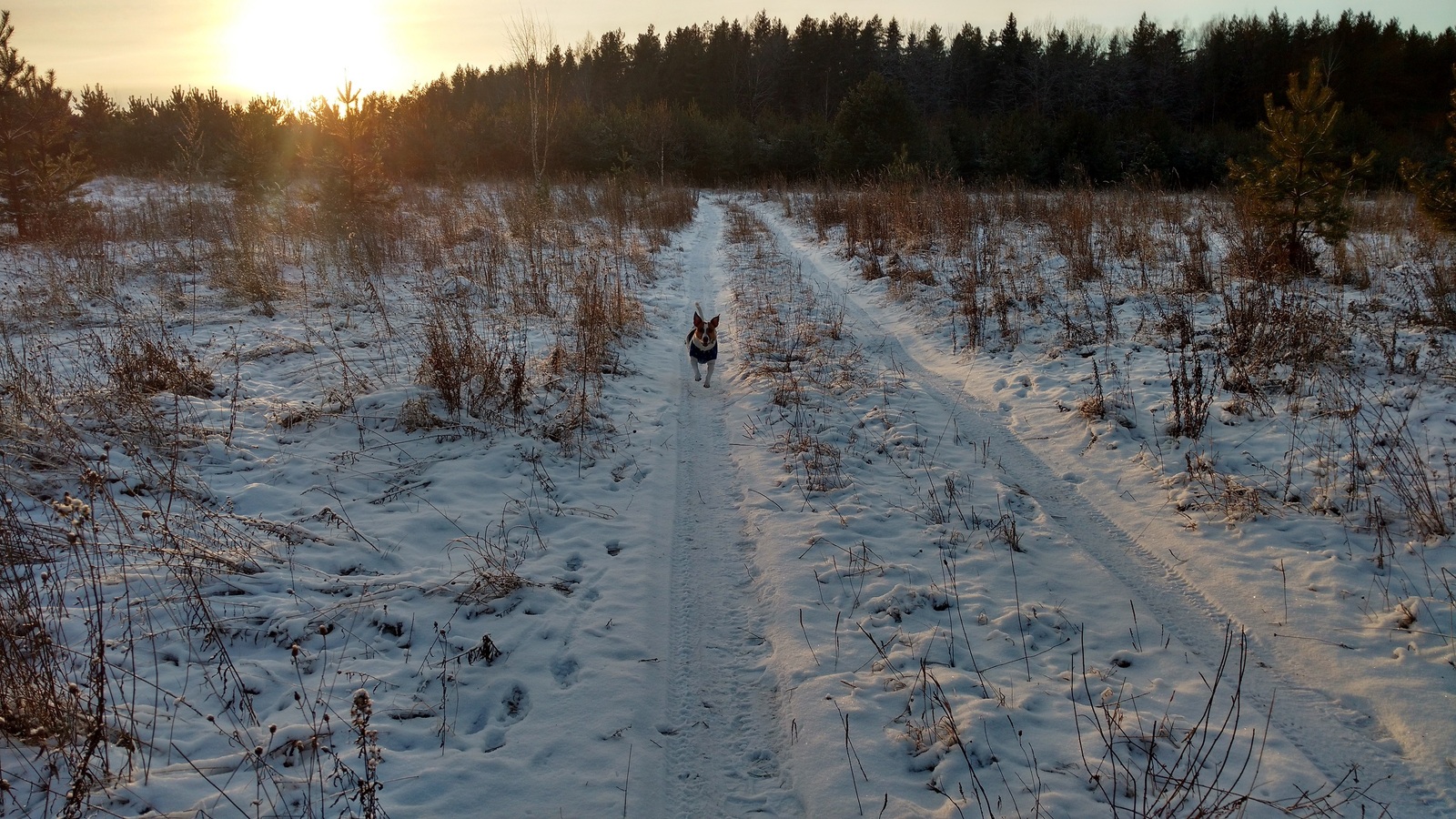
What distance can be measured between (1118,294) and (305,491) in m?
9.63

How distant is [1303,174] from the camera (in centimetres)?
843

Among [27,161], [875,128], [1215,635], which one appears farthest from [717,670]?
[875,128]

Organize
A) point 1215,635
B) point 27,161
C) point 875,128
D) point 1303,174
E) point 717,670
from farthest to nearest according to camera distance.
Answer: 1. point 875,128
2. point 27,161
3. point 1303,174
4. point 1215,635
5. point 717,670

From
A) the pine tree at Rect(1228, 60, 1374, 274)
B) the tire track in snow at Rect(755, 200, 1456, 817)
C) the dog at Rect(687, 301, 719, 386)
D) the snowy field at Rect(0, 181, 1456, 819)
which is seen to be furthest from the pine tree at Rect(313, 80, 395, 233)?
the pine tree at Rect(1228, 60, 1374, 274)

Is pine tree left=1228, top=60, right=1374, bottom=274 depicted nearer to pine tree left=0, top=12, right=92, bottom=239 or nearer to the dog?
the dog

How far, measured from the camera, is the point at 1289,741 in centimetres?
271

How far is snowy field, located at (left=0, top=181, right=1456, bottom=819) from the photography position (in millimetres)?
2547

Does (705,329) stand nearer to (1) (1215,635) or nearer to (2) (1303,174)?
(1) (1215,635)

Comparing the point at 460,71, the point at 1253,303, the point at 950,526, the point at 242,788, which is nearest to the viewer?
the point at 242,788

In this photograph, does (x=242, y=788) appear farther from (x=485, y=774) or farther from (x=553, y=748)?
(x=553, y=748)

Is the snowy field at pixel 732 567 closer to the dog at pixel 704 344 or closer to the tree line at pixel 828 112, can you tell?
the dog at pixel 704 344

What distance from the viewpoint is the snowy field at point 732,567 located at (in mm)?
2547

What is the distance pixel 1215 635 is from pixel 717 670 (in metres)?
2.53

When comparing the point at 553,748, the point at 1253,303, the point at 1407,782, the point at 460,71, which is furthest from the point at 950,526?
the point at 460,71
